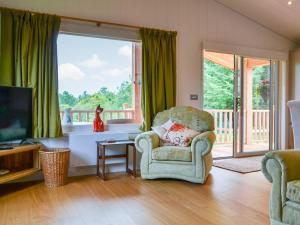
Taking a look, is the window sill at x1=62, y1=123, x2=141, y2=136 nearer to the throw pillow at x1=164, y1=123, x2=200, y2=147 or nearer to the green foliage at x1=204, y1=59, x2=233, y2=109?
the throw pillow at x1=164, y1=123, x2=200, y2=147

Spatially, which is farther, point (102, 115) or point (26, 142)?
point (102, 115)

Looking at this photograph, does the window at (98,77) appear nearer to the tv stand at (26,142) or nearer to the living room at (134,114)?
the living room at (134,114)

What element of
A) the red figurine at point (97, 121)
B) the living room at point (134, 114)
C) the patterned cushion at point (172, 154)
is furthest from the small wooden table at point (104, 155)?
the patterned cushion at point (172, 154)

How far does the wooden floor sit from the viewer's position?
2.41 m

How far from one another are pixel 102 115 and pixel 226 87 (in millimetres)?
2857

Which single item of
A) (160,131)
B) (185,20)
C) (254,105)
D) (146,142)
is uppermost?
(185,20)

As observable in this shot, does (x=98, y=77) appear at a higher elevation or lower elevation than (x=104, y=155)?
higher

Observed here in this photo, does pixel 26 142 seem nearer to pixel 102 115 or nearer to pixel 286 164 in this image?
pixel 102 115

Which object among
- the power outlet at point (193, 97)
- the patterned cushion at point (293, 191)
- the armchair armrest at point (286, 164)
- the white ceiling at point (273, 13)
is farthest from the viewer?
the power outlet at point (193, 97)

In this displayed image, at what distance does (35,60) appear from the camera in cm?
351

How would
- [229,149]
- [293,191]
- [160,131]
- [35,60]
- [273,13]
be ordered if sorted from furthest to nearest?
[229,149] < [273,13] < [160,131] < [35,60] < [293,191]

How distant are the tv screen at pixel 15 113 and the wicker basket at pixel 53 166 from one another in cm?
37

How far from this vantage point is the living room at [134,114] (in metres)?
2.64

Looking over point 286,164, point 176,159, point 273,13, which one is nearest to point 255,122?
point 273,13
